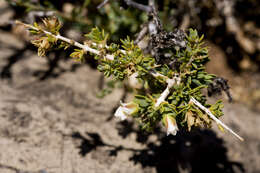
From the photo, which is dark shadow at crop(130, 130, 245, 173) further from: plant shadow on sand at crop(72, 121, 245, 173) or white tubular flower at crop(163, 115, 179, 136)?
white tubular flower at crop(163, 115, 179, 136)

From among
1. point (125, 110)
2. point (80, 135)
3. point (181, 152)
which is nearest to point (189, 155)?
point (181, 152)

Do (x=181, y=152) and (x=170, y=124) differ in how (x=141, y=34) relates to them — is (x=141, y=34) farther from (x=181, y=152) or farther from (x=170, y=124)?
(x=181, y=152)

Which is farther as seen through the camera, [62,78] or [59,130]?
[62,78]

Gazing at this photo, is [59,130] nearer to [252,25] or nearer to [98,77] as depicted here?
[98,77]

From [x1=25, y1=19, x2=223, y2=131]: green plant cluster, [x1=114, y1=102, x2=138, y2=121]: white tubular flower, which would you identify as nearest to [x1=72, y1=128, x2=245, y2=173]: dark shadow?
[x1=25, y1=19, x2=223, y2=131]: green plant cluster

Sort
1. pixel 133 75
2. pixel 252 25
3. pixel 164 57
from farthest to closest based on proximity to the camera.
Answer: pixel 252 25
pixel 164 57
pixel 133 75

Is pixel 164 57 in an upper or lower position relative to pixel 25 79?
upper

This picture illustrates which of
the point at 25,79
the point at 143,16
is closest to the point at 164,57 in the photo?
the point at 143,16

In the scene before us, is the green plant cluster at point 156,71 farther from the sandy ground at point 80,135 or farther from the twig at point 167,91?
the sandy ground at point 80,135
